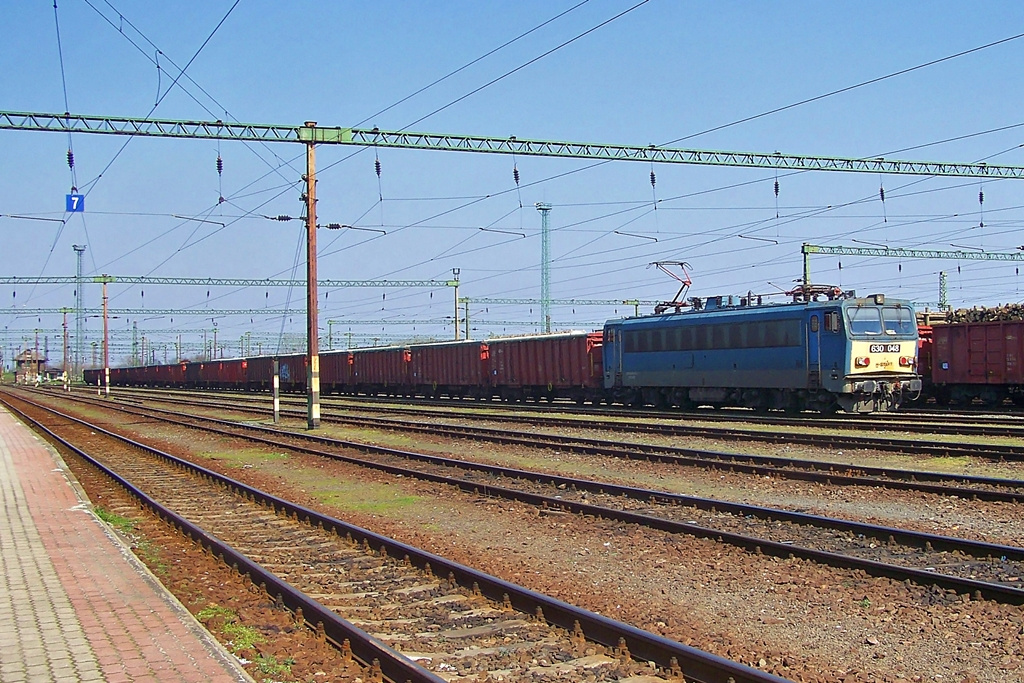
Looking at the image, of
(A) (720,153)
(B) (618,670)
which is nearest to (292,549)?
(B) (618,670)

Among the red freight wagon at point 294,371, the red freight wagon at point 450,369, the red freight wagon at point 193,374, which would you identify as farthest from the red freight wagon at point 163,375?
the red freight wagon at point 450,369

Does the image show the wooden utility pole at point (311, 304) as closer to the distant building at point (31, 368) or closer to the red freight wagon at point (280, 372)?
the red freight wagon at point (280, 372)

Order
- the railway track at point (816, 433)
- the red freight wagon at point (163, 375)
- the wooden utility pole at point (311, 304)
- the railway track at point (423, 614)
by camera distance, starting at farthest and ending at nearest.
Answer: the red freight wagon at point (163, 375) → the wooden utility pole at point (311, 304) → the railway track at point (816, 433) → the railway track at point (423, 614)

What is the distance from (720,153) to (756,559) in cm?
2103

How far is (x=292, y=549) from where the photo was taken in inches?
403

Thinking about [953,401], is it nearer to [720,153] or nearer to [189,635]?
[720,153]

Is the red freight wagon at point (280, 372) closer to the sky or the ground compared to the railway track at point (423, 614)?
closer to the sky

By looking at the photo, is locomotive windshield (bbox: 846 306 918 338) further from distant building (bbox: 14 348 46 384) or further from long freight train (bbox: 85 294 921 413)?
distant building (bbox: 14 348 46 384)

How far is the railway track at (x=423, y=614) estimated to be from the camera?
5.82m

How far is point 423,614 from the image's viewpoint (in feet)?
24.0

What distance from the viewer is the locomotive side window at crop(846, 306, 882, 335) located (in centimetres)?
2405

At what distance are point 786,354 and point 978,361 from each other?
23.7ft

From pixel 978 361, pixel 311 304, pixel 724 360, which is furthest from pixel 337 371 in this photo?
pixel 978 361

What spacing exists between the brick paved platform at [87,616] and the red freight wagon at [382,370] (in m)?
37.6
